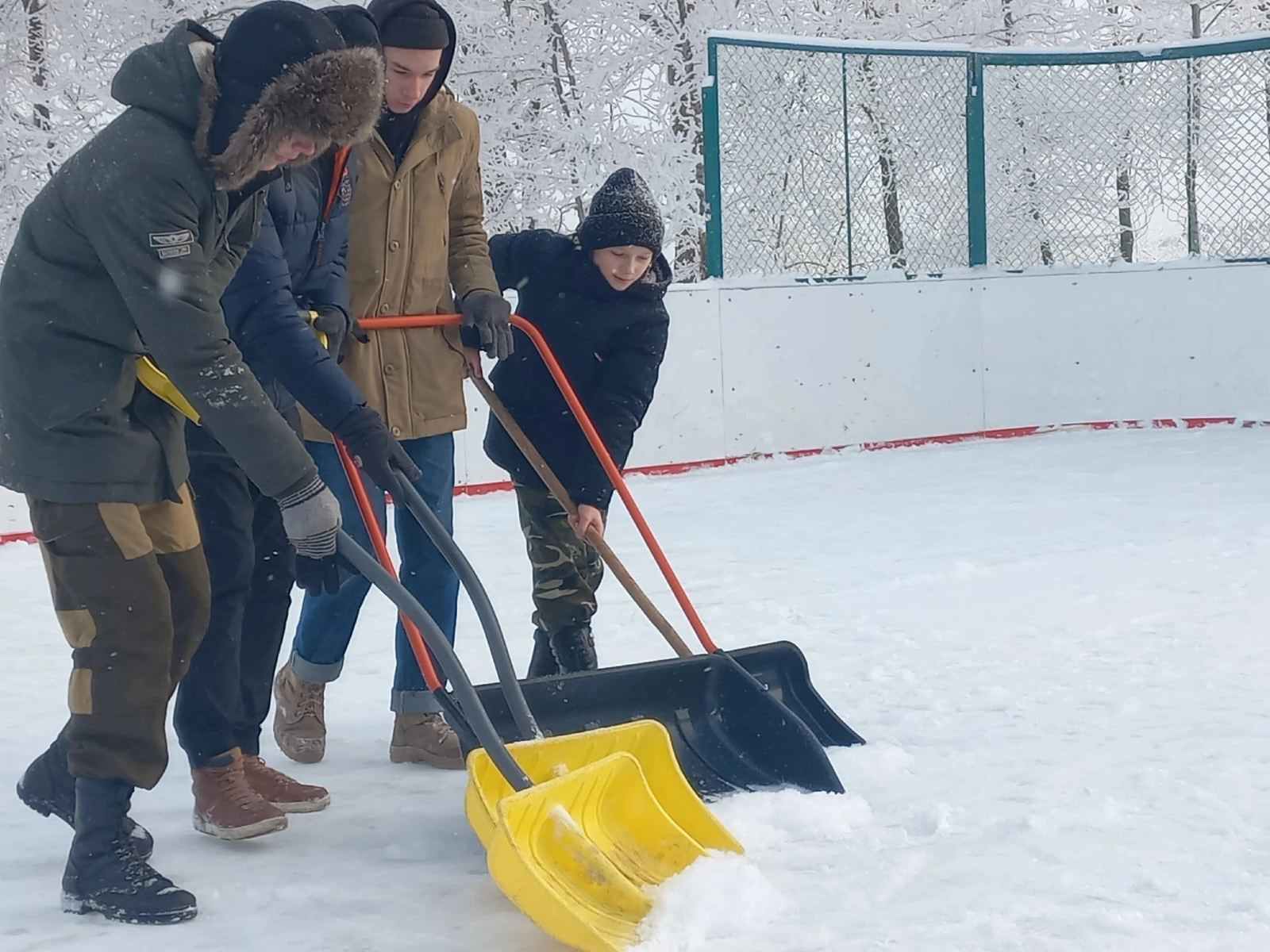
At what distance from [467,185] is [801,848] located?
1.54 meters

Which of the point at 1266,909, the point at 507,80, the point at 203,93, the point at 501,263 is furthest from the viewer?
the point at 507,80

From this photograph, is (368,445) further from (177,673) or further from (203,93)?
(203,93)

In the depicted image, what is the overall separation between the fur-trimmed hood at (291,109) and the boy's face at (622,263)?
1186mm

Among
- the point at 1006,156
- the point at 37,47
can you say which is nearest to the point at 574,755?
the point at 1006,156

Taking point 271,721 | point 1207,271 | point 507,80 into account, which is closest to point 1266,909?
point 271,721

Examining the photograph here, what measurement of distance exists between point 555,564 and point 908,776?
0.96 meters

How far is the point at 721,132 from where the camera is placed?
801 cm

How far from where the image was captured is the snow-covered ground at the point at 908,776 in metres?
2.32

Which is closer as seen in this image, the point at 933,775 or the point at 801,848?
the point at 801,848

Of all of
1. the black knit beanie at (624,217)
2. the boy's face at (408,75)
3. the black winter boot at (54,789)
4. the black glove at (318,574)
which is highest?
the boy's face at (408,75)

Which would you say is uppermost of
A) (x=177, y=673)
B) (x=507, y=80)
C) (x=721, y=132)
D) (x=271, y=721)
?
(x=507, y=80)

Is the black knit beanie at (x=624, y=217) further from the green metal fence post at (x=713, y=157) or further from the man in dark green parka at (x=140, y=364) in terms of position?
the green metal fence post at (x=713, y=157)

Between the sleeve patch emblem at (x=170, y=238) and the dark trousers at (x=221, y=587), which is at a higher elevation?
the sleeve patch emblem at (x=170, y=238)

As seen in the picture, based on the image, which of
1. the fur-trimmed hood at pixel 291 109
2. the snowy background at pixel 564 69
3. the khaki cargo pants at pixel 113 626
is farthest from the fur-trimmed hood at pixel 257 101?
the snowy background at pixel 564 69
